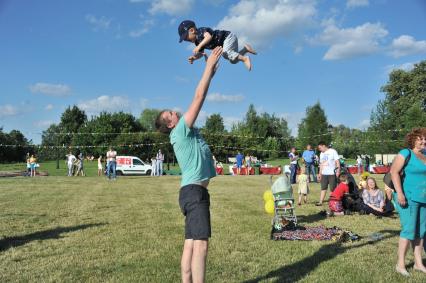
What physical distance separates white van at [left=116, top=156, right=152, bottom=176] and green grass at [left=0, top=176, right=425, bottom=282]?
23979 mm

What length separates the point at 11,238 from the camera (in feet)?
23.0

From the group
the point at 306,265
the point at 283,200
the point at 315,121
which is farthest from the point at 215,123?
the point at 306,265

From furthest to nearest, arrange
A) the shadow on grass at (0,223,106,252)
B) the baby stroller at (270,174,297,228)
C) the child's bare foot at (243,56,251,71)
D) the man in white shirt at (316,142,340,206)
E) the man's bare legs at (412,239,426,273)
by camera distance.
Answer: the man in white shirt at (316,142,340,206)
the baby stroller at (270,174,297,228)
the shadow on grass at (0,223,106,252)
the man's bare legs at (412,239,426,273)
the child's bare foot at (243,56,251,71)

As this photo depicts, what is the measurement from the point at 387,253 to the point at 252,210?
482 cm

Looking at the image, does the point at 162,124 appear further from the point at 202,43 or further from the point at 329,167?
the point at 329,167

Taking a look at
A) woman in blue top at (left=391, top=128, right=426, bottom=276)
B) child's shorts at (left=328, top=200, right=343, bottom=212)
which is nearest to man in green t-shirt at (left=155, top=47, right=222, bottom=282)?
woman in blue top at (left=391, top=128, right=426, bottom=276)

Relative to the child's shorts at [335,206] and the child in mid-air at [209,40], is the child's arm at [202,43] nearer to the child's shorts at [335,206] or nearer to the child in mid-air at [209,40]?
the child in mid-air at [209,40]

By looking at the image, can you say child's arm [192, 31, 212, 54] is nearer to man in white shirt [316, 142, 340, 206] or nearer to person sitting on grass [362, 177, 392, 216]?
person sitting on grass [362, 177, 392, 216]

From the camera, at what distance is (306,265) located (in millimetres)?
5438

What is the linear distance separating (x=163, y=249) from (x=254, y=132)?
78.2 metres

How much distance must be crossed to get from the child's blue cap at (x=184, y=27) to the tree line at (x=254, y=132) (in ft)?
125

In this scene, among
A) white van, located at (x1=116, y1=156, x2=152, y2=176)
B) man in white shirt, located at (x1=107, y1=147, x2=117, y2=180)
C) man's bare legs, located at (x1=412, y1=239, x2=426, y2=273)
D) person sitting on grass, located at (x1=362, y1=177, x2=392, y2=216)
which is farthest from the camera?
white van, located at (x1=116, y1=156, x2=152, y2=176)

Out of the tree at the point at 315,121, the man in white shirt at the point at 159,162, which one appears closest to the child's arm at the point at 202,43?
the man in white shirt at the point at 159,162

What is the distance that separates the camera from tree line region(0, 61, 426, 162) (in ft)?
166
